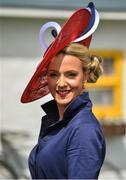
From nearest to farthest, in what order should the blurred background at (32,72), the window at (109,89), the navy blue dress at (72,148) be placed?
1. the navy blue dress at (72,148)
2. the blurred background at (32,72)
3. the window at (109,89)

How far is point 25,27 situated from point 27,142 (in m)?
1.31

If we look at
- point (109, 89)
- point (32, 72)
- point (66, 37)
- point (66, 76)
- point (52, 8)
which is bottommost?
point (109, 89)

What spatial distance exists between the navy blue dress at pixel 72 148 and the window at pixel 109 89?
5.35 meters

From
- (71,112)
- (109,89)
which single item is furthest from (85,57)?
(109,89)

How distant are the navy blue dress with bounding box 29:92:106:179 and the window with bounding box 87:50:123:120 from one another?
5.35 meters

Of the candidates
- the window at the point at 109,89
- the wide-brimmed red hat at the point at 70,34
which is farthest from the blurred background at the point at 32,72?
the wide-brimmed red hat at the point at 70,34

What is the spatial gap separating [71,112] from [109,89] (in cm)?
565

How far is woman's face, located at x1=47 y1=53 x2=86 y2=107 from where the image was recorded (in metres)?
2.34

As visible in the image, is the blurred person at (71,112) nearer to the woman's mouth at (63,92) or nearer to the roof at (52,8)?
the woman's mouth at (63,92)

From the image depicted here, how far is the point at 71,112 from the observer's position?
2.34m

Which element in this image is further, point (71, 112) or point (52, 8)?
point (52, 8)

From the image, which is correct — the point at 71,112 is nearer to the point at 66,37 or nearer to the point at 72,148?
the point at 72,148

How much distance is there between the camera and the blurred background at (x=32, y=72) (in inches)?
294

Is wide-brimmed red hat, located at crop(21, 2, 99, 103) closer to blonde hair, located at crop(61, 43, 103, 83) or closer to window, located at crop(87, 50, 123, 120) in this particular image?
blonde hair, located at crop(61, 43, 103, 83)
